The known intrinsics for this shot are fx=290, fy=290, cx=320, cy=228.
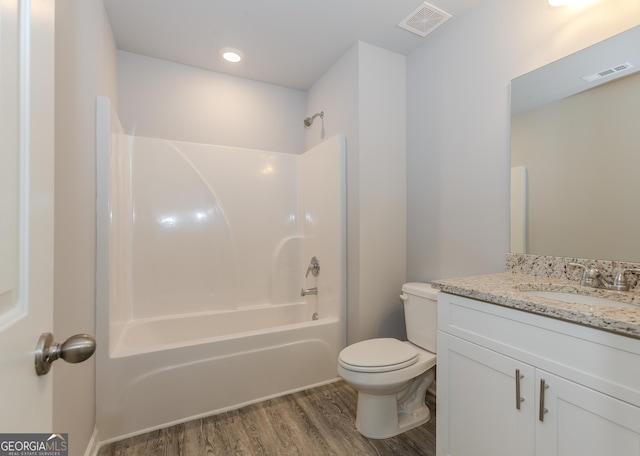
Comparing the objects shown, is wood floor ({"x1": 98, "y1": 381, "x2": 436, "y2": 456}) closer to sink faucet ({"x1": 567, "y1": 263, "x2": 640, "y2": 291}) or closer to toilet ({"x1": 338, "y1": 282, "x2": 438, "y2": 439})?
toilet ({"x1": 338, "y1": 282, "x2": 438, "y2": 439})

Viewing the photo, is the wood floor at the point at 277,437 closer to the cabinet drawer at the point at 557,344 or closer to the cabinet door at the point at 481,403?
the cabinet door at the point at 481,403

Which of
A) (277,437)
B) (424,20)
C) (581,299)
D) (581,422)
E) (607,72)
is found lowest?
(277,437)

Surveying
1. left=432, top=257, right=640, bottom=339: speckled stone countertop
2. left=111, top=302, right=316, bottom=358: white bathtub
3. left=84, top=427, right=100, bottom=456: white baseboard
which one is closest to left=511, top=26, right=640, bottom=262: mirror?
left=432, top=257, right=640, bottom=339: speckled stone countertop

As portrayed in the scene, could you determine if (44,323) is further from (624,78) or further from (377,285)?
(624,78)

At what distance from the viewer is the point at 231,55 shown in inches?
92.2

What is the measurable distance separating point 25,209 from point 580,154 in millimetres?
1951

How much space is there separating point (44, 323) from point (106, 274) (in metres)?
1.29

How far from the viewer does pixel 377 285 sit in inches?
85.7

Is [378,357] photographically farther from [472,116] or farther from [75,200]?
[75,200]

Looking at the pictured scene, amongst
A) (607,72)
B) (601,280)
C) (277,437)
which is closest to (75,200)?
(277,437)

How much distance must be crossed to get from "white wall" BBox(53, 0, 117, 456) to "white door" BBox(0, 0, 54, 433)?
0.69 meters

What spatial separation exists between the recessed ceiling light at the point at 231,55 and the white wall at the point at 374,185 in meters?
0.82

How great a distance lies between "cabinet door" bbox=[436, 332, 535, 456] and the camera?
101cm

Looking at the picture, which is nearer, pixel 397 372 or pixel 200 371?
pixel 397 372
